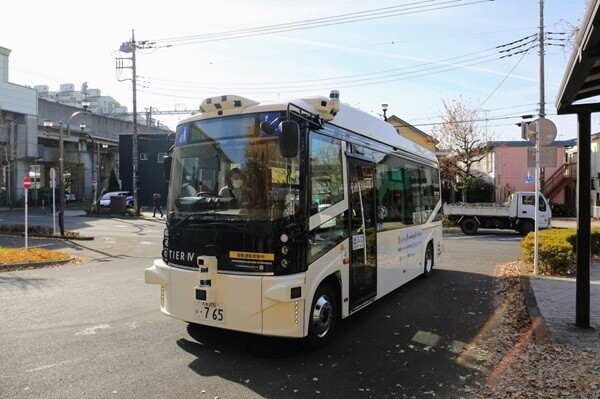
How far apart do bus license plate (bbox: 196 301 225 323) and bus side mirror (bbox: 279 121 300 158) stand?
6.39ft

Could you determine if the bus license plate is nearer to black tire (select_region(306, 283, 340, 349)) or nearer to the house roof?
black tire (select_region(306, 283, 340, 349))

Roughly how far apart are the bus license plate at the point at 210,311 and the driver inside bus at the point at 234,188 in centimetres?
118

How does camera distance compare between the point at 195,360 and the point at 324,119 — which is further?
the point at 324,119

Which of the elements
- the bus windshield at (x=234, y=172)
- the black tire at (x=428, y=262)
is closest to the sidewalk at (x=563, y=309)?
the black tire at (x=428, y=262)

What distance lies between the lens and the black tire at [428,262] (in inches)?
414

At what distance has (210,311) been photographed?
5312 millimetres

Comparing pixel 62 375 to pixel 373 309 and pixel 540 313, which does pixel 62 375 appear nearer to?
pixel 373 309

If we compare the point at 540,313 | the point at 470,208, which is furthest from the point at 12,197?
the point at 540,313

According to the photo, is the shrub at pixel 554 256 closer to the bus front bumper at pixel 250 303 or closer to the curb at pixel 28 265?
the bus front bumper at pixel 250 303

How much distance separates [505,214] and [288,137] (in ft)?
66.7

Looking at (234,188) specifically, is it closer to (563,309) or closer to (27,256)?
(563,309)

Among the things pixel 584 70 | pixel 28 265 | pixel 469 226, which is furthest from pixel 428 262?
pixel 469 226

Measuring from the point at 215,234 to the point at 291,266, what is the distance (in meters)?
0.99

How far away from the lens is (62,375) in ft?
15.5
